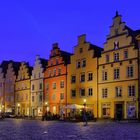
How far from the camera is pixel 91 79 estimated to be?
219 feet

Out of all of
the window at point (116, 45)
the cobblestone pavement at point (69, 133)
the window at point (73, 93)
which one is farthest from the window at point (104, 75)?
the cobblestone pavement at point (69, 133)

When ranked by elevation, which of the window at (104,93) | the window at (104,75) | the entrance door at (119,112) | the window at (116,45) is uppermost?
the window at (116,45)

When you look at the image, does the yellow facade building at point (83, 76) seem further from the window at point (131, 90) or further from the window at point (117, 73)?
the window at point (131, 90)

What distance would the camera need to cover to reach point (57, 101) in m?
74.8

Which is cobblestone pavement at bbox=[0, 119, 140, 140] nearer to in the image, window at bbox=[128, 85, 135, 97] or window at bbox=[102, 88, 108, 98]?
window at bbox=[128, 85, 135, 97]

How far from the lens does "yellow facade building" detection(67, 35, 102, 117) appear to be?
66188 mm

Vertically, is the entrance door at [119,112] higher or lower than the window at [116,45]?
lower

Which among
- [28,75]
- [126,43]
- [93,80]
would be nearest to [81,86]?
[93,80]

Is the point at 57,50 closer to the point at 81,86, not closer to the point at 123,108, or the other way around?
the point at 81,86

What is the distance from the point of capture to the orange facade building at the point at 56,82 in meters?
73.7

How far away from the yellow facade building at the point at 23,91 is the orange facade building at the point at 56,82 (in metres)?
9.33

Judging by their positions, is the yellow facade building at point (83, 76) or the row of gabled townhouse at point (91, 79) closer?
the row of gabled townhouse at point (91, 79)

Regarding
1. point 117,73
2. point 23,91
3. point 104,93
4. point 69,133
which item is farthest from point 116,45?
point 69,133

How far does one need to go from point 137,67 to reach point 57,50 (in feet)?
74.4
